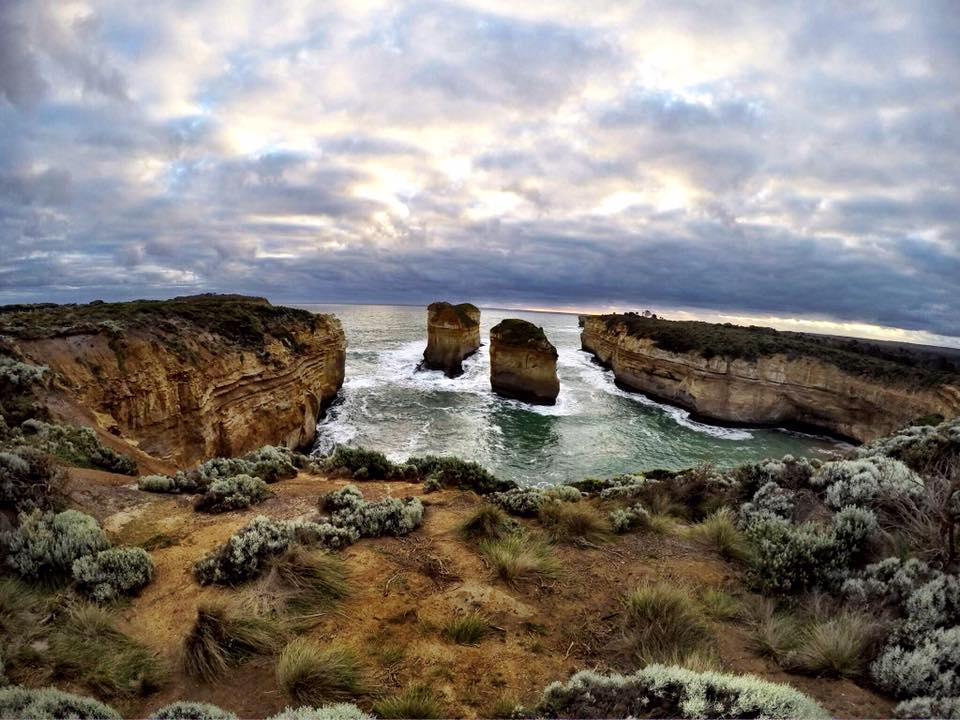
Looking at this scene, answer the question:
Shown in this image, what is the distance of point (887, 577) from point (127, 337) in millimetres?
17591

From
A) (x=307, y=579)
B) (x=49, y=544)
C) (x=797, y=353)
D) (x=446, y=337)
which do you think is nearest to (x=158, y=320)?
(x=49, y=544)

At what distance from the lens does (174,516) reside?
6746 mm

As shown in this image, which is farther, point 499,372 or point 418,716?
point 499,372

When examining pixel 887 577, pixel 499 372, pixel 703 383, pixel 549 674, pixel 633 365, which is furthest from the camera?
pixel 633 365

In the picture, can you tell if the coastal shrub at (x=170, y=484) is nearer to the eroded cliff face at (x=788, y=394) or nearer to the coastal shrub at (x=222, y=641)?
the coastal shrub at (x=222, y=641)

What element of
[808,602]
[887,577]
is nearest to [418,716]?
[808,602]

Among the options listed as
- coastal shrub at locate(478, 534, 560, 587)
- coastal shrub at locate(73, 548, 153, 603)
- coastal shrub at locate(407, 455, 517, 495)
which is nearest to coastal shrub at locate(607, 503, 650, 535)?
coastal shrub at locate(478, 534, 560, 587)

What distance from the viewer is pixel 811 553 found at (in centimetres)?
520

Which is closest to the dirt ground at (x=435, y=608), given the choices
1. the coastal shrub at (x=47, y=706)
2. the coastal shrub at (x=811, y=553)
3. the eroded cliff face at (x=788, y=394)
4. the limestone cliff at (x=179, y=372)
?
the coastal shrub at (x=811, y=553)

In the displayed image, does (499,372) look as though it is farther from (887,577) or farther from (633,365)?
(887,577)

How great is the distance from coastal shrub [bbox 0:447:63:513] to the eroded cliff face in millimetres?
32047

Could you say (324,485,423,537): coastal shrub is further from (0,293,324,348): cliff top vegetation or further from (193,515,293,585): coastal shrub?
(0,293,324,348): cliff top vegetation

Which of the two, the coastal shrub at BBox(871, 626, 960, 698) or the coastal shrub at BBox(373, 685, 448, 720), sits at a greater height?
the coastal shrub at BBox(871, 626, 960, 698)

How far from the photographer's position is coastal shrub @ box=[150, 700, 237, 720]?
2.88m
